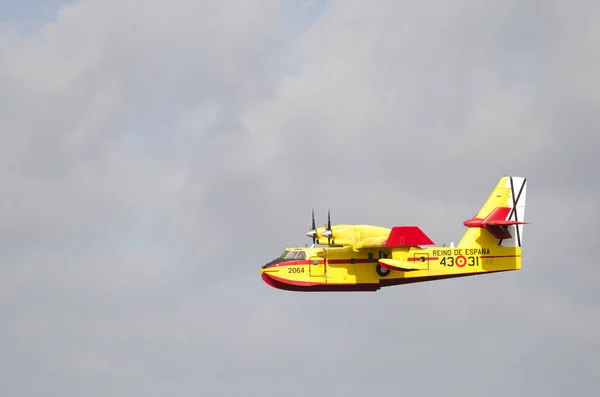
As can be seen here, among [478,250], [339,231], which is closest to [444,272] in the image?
[478,250]

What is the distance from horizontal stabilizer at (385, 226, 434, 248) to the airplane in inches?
99.3

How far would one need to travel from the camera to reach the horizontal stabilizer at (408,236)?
214 ft

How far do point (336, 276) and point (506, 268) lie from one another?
34.1 ft

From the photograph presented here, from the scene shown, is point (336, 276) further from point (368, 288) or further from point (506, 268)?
point (506, 268)

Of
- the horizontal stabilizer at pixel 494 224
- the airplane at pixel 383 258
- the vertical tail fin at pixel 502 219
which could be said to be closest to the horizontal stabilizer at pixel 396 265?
the airplane at pixel 383 258

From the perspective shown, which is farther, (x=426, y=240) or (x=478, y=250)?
(x=478, y=250)

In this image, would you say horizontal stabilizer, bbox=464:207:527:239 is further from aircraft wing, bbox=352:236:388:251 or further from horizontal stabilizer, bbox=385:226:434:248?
aircraft wing, bbox=352:236:388:251

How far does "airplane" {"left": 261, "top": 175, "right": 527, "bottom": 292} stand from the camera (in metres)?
68.9

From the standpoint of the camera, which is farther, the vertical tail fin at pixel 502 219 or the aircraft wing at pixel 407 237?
the vertical tail fin at pixel 502 219

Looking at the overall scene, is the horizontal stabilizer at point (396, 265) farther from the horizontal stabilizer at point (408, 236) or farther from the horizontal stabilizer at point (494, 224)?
the horizontal stabilizer at point (494, 224)

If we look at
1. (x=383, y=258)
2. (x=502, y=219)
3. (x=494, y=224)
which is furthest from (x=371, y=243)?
(x=502, y=219)

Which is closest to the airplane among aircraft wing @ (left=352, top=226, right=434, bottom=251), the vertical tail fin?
the vertical tail fin

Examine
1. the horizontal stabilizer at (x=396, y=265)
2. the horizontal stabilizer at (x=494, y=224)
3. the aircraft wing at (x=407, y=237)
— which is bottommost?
the horizontal stabilizer at (x=396, y=265)

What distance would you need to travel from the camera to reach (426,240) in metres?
65.1
